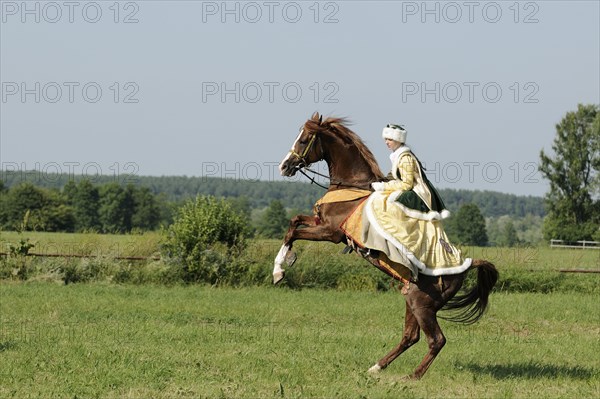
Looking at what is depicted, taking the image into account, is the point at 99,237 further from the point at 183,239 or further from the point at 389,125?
the point at 389,125

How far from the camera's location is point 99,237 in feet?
80.5

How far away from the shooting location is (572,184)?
66.2m

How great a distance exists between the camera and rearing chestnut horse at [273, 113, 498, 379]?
9.70 metres

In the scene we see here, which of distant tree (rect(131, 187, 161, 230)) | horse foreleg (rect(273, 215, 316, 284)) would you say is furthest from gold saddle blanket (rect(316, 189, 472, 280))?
distant tree (rect(131, 187, 161, 230))

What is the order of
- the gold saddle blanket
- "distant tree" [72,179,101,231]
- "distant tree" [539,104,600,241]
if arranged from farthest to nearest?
"distant tree" [72,179,101,231] < "distant tree" [539,104,600,241] < the gold saddle blanket

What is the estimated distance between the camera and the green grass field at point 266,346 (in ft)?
29.6

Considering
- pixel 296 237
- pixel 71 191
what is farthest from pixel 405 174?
pixel 71 191

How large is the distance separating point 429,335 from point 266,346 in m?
2.69

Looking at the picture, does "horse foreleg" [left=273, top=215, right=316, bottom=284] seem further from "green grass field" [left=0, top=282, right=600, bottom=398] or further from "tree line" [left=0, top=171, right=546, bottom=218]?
"tree line" [left=0, top=171, right=546, bottom=218]

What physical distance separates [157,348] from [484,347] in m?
4.30

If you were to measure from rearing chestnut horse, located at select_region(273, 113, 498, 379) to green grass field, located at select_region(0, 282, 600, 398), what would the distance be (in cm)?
56

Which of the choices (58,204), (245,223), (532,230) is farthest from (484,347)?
(532,230)

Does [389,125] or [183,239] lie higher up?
[389,125]

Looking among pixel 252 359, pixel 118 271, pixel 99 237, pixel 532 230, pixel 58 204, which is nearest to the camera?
pixel 252 359
